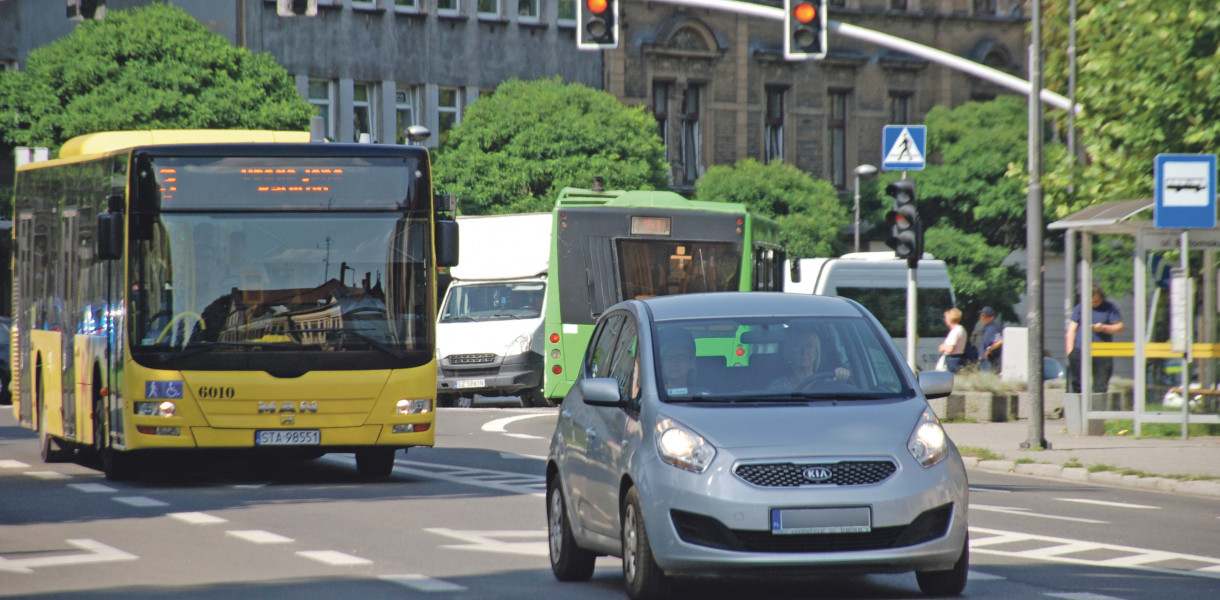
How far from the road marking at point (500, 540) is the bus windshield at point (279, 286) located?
362 cm

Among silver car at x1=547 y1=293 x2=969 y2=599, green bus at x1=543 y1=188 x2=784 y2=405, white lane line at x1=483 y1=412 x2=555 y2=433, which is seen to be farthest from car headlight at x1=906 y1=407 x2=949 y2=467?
green bus at x1=543 y1=188 x2=784 y2=405

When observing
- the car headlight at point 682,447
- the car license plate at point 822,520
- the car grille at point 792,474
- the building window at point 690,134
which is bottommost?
the car license plate at point 822,520

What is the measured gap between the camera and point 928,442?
8750mm

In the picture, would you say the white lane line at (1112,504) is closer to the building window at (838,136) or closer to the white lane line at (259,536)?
the white lane line at (259,536)

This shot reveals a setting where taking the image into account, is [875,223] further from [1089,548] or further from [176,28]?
[1089,548]

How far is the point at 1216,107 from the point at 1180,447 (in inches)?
208

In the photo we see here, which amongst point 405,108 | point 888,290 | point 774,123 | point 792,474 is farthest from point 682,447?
point 774,123

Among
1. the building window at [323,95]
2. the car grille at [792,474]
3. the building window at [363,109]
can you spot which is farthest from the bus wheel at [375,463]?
the building window at [363,109]

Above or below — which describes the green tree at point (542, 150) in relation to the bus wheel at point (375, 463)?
above

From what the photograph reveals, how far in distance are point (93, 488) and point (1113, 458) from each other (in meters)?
9.22

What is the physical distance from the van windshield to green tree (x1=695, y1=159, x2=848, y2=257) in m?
→ 20.9

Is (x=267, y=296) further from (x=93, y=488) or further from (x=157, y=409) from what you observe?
(x=93, y=488)

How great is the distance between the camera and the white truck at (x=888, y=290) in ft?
121

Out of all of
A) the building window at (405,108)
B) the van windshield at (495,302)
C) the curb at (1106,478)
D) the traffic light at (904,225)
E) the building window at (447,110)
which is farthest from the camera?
the building window at (447,110)
